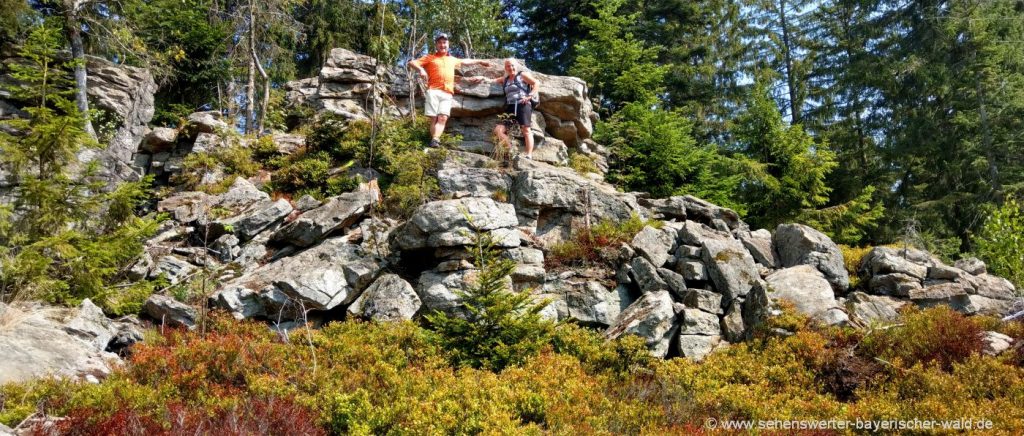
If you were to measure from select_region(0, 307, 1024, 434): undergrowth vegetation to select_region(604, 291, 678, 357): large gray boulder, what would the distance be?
1.85ft

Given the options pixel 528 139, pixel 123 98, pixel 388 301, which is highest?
pixel 123 98

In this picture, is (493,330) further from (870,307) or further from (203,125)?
(203,125)

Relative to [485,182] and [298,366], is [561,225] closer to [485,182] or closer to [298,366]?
[485,182]

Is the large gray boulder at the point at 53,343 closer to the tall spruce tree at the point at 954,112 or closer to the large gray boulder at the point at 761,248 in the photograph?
the large gray boulder at the point at 761,248

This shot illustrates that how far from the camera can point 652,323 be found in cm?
830

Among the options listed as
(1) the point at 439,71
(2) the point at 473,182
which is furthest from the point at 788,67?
(2) the point at 473,182

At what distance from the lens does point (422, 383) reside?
629cm

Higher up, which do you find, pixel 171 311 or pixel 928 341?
pixel 928 341

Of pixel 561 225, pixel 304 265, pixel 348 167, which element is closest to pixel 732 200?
pixel 561 225

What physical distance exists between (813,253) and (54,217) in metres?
12.1

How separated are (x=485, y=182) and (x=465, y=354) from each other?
183 inches

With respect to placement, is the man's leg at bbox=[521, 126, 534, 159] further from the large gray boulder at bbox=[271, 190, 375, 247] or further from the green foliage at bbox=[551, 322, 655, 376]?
the green foliage at bbox=[551, 322, 655, 376]

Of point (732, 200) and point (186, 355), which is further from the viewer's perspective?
point (732, 200)

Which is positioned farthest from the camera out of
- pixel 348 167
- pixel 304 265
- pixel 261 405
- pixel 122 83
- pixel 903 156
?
pixel 903 156
